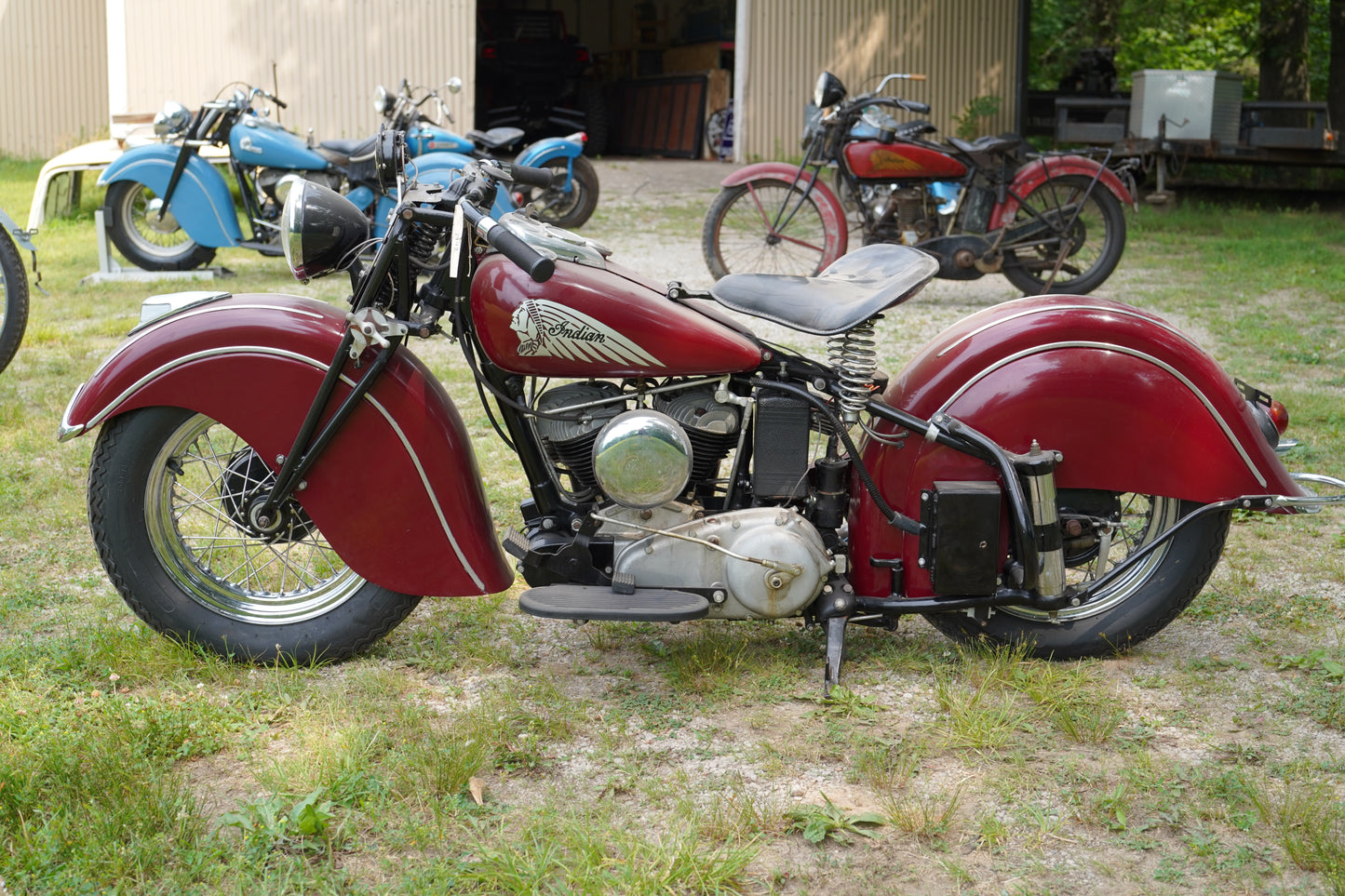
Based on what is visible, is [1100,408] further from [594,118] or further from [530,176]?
[594,118]

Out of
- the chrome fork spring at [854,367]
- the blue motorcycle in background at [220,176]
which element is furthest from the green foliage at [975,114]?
the chrome fork spring at [854,367]

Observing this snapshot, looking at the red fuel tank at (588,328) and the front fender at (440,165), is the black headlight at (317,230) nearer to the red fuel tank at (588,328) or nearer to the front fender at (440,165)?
the red fuel tank at (588,328)

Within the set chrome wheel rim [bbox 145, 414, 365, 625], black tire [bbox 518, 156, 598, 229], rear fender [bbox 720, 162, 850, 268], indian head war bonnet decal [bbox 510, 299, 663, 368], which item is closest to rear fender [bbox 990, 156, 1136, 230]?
rear fender [bbox 720, 162, 850, 268]

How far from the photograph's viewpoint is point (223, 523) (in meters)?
3.29

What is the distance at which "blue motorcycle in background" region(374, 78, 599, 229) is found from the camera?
8992 mm

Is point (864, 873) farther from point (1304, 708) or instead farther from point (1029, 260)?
point (1029, 260)

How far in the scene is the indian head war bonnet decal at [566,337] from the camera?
2.77 m

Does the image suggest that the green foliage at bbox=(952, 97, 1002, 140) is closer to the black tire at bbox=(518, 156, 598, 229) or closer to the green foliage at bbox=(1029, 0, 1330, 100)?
the green foliage at bbox=(1029, 0, 1330, 100)

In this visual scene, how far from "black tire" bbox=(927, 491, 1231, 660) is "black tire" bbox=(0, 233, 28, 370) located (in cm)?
416

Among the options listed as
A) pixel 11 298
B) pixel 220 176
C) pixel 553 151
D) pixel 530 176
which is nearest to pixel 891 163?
pixel 553 151

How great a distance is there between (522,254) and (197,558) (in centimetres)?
132

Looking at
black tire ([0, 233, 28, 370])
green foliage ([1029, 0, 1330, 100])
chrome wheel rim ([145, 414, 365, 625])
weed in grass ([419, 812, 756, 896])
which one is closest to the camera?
weed in grass ([419, 812, 756, 896])

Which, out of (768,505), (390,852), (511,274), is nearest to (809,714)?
(768,505)

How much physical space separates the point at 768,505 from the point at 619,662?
1.88 ft
